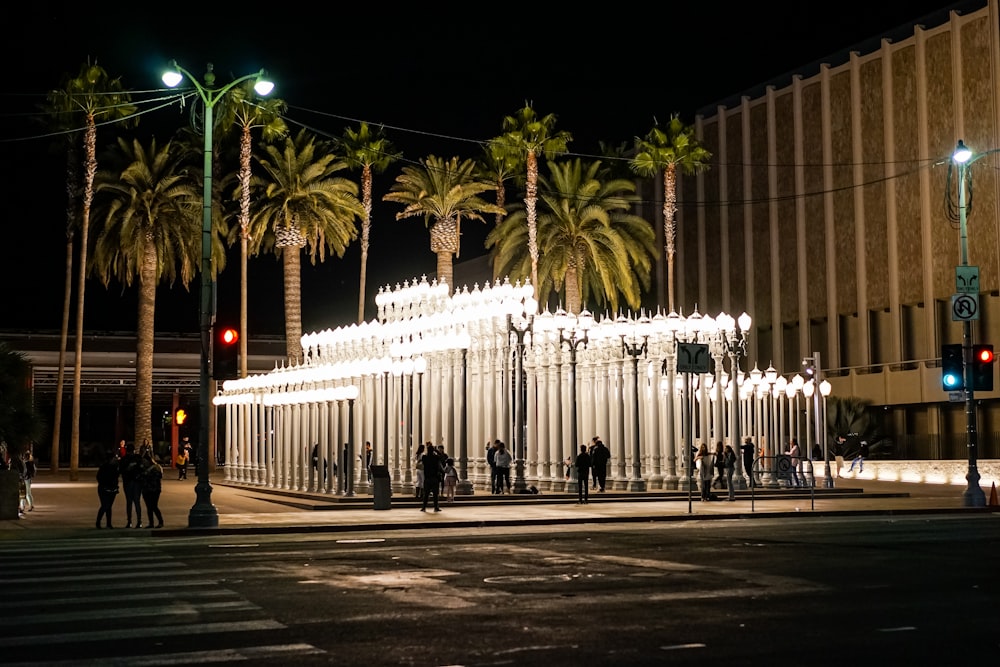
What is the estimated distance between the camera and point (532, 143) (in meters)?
60.4

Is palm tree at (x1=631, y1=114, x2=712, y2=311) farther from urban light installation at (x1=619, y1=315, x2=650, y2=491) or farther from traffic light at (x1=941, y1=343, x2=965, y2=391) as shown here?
traffic light at (x1=941, y1=343, x2=965, y2=391)

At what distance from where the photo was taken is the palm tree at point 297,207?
5756cm

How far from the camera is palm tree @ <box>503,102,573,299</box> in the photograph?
59375mm

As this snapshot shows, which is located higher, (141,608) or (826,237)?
(826,237)

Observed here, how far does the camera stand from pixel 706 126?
73375 millimetres

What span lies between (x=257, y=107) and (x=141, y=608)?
145 feet

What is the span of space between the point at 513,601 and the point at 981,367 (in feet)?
68.7

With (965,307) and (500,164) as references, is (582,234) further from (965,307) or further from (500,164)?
(965,307)

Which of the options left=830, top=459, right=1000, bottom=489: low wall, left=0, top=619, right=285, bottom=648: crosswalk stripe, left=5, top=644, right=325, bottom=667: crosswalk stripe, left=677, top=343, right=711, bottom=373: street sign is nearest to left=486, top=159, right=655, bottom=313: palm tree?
left=830, top=459, right=1000, bottom=489: low wall

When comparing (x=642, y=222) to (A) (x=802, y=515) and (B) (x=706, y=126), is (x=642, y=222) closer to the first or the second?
(B) (x=706, y=126)

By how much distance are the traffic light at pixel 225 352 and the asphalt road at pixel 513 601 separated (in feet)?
15.4

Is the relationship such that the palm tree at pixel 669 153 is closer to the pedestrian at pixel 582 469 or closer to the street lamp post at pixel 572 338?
the street lamp post at pixel 572 338

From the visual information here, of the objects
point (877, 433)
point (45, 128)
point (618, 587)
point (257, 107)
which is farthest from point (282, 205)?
point (618, 587)

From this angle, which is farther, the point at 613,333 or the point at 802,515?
the point at 613,333
